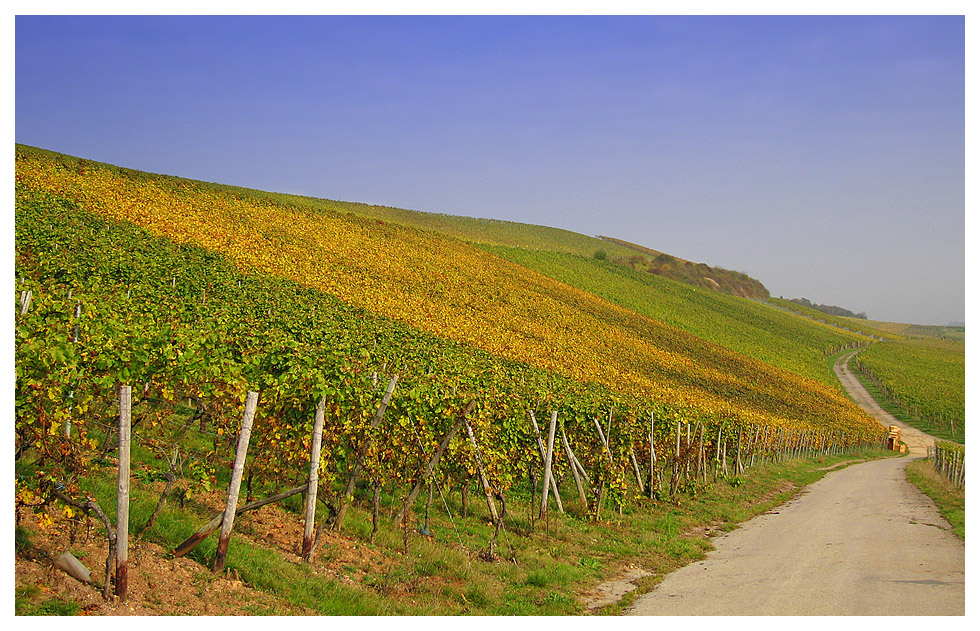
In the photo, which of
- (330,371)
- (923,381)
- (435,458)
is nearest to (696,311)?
(923,381)

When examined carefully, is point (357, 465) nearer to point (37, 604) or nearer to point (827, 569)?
point (37, 604)

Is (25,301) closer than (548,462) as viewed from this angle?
Yes

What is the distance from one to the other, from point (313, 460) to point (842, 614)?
5.99m

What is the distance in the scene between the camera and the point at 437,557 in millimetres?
7996

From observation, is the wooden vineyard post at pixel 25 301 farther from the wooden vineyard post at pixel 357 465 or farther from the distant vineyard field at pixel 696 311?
the distant vineyard field at pixel 696 311

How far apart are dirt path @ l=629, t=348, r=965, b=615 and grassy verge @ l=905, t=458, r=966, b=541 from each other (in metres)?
0.32

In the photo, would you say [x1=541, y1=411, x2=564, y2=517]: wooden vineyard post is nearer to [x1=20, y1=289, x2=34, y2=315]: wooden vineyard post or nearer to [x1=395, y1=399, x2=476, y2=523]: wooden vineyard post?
[x1=395, y1=399, x2=476, y2=523]: wooden vineyard post

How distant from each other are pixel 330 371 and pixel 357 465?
1557mm

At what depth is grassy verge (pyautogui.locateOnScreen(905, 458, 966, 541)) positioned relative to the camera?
45.2ft

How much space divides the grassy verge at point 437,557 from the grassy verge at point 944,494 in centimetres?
623

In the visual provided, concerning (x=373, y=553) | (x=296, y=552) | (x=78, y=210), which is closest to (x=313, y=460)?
(x=296, y=552)

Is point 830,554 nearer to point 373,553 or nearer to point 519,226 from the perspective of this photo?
point 373,553

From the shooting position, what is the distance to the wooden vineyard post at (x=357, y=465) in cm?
825

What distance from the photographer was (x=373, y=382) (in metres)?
9.18
